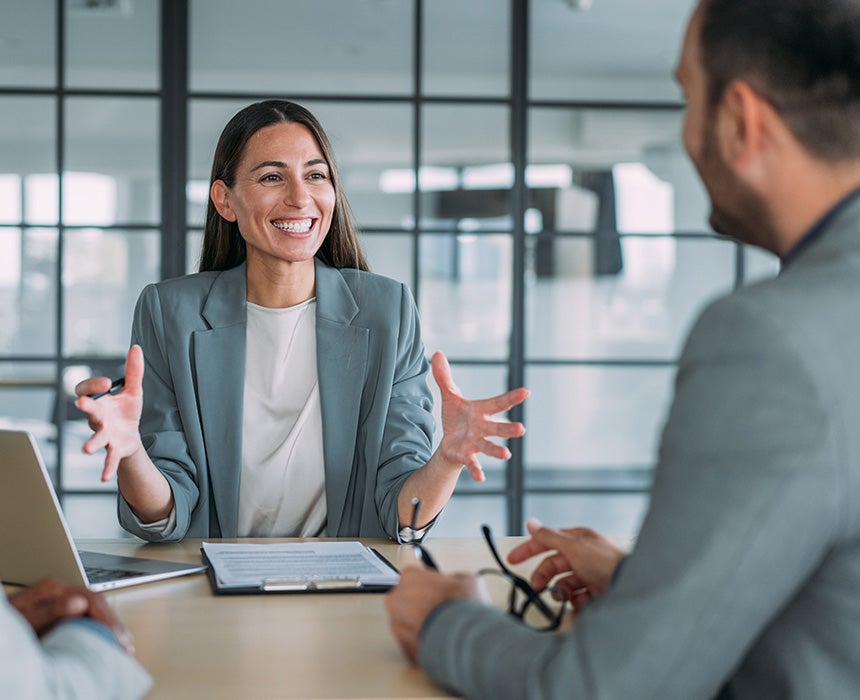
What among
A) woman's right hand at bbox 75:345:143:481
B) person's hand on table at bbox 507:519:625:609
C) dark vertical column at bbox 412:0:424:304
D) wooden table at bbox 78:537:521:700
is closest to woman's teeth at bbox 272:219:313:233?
woman's right hand at bbox 75:345:143:481

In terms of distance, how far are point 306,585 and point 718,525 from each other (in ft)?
2.39

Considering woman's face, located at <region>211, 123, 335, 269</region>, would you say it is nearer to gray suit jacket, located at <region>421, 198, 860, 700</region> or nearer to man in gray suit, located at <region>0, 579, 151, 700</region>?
man in gray suit, located at <region>0, 579, 151, 700</region>

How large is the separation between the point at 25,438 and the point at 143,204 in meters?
3.07

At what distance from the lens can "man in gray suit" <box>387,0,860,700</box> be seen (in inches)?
32.6

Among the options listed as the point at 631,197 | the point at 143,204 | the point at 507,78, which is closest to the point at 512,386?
the point at 631,197

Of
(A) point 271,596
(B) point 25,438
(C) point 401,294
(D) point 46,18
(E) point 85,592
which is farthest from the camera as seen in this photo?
(D) point 46,18

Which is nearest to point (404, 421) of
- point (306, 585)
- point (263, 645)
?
point (306, 585)

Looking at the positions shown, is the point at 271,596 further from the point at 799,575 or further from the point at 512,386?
the point at 512,386

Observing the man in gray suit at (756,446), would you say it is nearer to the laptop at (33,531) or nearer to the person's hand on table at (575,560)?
the person's hand on table at (575,560)

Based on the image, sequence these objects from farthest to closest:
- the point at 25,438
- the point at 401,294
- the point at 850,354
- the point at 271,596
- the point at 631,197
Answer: the point at 631,197, the point at 401,294, the point at 271,596, the point at 25,438, the point at 850,354

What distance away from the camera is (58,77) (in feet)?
13.8

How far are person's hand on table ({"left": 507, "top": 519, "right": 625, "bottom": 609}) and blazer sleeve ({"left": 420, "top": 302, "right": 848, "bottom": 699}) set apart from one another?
382mm

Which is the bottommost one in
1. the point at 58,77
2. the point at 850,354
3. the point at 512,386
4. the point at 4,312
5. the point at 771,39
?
the point at 512,386

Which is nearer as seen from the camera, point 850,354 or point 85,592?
point 850,354
